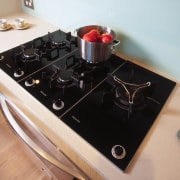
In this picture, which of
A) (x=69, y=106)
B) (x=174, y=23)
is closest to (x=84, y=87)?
(x=69, y=106)

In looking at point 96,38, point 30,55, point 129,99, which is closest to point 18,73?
point 30,55

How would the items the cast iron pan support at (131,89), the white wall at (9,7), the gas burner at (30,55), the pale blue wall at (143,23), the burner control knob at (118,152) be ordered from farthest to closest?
the white wall at (9,7) < the gas burner at (30,55) < the pale blue wall at (143,23) < the cast iron pan support at (131,89) < the burner control knob at (118,152)

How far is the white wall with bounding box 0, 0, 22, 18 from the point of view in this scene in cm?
134

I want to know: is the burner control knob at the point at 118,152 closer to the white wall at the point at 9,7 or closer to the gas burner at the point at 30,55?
the gas burner at the point at 30,55

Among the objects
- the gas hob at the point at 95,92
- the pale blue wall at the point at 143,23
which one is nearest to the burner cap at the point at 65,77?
the gas hob at the point at 95,92

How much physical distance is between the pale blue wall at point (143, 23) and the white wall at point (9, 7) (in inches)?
20.6

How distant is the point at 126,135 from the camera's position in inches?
23.7

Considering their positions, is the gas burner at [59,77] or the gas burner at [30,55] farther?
the gas burner at [30,55]

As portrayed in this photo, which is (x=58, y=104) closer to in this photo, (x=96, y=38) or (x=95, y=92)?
(x=95, y=92)

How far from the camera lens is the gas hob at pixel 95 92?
598mm

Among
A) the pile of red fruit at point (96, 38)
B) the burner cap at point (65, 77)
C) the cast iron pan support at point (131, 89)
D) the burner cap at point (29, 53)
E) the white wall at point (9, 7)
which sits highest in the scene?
the pile of red fruit at point (96, 38)

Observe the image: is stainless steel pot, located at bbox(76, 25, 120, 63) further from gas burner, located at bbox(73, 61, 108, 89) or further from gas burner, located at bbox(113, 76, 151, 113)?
gas burner, located at bbox(113, 76, 151, 113)

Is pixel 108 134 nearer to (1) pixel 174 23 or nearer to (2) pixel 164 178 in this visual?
(2) pixel 164 178

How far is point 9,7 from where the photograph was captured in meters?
1.39
